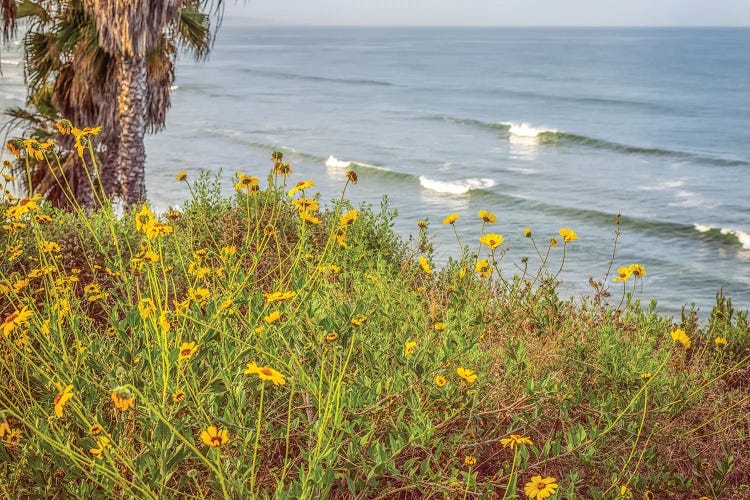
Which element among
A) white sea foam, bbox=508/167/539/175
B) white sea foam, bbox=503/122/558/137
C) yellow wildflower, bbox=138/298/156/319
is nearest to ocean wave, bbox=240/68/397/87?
white sea foam, bbox=503/122/558/137

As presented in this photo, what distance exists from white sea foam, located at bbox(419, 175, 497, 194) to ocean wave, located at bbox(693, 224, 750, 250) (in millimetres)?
6951

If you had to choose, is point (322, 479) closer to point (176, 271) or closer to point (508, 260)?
point (176, 271)

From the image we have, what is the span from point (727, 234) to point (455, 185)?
8318 mm

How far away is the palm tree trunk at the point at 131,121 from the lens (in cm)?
1114

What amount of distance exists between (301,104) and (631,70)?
35.9 m

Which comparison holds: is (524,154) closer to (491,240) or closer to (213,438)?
(491,240)

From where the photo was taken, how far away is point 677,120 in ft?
127

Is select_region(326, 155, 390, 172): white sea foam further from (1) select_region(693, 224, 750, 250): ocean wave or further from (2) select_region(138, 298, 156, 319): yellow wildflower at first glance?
(2) select_region(138, 298, 156, 319): yellow wildflower

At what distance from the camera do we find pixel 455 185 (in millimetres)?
25516

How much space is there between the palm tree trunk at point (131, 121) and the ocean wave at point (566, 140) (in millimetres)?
23602

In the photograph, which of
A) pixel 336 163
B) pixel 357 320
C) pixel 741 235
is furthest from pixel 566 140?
pixel 357 320

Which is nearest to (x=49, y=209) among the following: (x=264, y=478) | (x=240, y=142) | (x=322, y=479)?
(x=264, y=478)

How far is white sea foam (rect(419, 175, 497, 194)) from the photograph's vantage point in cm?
2523

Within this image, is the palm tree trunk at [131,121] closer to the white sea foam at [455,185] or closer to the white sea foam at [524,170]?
the white sea foam at [455,185]
